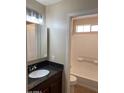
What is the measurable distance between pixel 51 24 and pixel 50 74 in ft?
3.99

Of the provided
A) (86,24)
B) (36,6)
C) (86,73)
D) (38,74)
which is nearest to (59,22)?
(36,6)

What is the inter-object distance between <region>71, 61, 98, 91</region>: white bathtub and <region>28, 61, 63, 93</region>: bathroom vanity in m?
1.26

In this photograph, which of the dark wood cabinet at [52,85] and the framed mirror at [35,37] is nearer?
the dark wood cabinet at [52,85]

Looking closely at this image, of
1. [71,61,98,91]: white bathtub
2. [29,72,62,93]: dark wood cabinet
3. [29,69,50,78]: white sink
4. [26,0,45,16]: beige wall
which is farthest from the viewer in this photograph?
[71,61,98,91]: white bathtub

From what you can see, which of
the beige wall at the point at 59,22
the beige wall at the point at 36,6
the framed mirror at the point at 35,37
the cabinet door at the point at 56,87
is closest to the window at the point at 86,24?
the beige wall at the point at 59,22

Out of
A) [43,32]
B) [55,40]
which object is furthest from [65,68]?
[43,32]

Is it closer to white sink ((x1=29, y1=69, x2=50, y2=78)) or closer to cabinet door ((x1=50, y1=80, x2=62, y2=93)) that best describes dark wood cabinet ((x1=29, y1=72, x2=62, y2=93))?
cabinet door ((x1=50, y1=80, x2=62, y2=93))

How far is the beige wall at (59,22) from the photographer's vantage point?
222 cm

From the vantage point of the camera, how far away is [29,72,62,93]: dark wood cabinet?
5.79 feet

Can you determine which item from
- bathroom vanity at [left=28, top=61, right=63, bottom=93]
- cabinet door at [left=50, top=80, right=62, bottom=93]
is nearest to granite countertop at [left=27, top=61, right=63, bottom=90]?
bathroom vanity at [left=28, top=61, right=63, bottom=93]

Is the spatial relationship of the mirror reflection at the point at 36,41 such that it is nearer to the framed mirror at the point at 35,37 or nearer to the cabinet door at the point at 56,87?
the framed mirror at the point at 35,37

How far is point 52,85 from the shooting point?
214 centimetres

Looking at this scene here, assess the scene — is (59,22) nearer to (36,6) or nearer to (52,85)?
(36,6)

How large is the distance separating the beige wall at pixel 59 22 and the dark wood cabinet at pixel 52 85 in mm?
382
